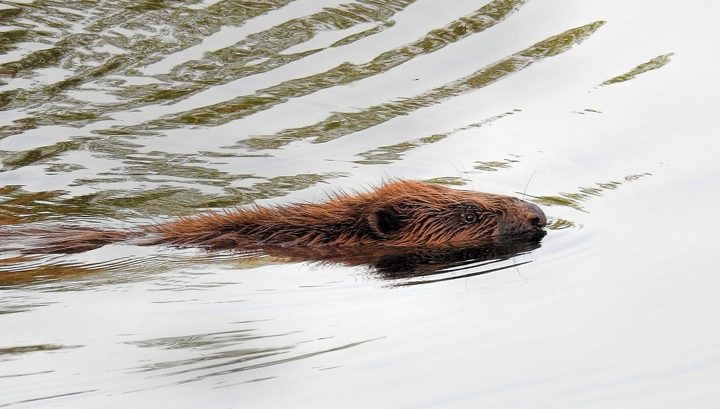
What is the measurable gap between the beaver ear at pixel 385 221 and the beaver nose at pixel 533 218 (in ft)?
2.20

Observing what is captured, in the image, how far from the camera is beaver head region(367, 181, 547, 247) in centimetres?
752

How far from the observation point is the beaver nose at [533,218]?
7.45 m

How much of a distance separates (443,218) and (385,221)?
1.03 feet

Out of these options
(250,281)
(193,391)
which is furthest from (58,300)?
(193,391)

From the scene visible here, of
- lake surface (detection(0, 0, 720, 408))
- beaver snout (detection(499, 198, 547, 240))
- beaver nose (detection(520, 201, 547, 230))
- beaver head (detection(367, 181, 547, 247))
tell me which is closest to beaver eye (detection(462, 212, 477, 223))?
beaver head (detection(367, 181, 547, 247))

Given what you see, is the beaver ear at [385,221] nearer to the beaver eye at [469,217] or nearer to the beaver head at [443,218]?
the beaver head at [443,218]

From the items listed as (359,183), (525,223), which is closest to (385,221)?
(525,223)

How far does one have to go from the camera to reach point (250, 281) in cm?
696

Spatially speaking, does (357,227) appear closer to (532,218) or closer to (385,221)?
(385,221)

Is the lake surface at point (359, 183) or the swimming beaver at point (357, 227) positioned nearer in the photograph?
the lake surface at point (359, 183)

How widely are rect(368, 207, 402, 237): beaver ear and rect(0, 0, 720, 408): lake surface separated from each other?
391 millimetres

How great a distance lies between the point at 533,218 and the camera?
24.4ft

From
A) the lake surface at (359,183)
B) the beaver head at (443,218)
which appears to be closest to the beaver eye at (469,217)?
the beaver head at (443,218)

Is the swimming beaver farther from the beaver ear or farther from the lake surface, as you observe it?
the lake surface
